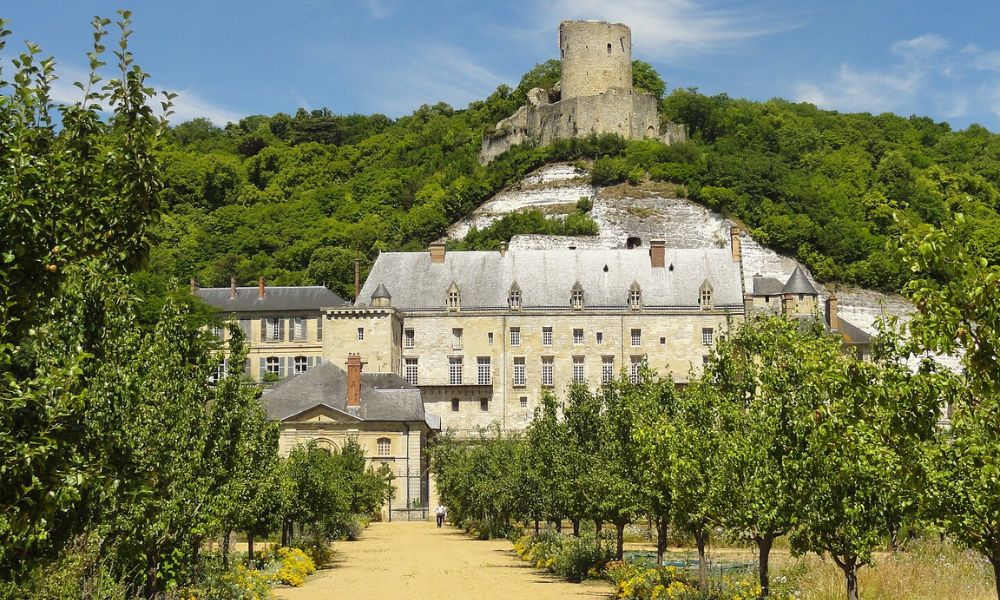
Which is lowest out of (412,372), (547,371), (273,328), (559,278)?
(547,371)

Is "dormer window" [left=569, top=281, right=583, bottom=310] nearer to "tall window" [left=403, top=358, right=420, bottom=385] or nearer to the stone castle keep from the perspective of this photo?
"tall window" [left=403, top=358, right=420, bottom=385]

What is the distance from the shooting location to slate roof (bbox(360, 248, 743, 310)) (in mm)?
72812

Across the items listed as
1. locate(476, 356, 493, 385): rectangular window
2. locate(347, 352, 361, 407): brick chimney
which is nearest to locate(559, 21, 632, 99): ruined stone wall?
locate(476, 356, 493, 385): rectangular window

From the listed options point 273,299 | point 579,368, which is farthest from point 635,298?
point 273,299

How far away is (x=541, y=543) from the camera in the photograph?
103ft

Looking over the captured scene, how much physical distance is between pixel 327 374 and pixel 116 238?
5031cm

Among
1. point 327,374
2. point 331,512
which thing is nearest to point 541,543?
point 331,512

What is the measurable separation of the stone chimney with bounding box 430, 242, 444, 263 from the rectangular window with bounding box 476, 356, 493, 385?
305 inches

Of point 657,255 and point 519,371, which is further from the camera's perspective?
point 657,255

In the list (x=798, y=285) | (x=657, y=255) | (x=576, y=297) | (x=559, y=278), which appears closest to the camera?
(x=576, y=297)

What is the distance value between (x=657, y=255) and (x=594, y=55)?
127ft

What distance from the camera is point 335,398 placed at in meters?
56.7

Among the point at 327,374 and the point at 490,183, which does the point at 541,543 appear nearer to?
the point at 327,374

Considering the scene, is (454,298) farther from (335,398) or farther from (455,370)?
(335,398)
